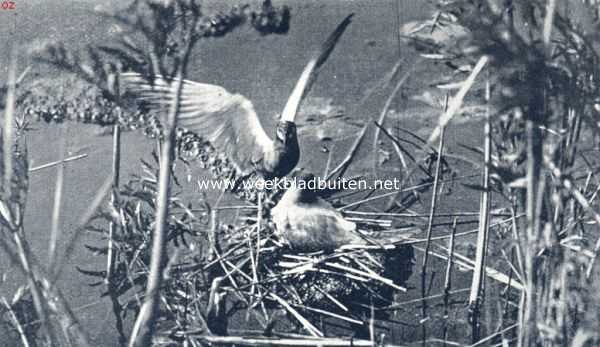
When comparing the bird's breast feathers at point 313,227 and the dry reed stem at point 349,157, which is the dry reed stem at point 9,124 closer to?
the bird's breast feathers at point 313,227

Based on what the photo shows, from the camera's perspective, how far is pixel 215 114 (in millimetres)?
3787

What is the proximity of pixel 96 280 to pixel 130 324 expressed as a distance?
11.6 inches

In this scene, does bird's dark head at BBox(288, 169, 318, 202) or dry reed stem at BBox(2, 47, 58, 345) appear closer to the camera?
dry reed stem at BBox(2, 47, 58, 345)

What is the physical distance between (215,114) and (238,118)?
124 millimetres

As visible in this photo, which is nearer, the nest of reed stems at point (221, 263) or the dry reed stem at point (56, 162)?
the nest of reed stems at point (221, 263)

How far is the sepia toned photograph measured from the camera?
3.58 metres

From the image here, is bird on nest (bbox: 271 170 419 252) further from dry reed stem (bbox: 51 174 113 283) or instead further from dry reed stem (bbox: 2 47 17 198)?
dry reed stem (bbox: 2 47 17 198)

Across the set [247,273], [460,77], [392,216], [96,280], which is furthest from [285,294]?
A: [460,77]

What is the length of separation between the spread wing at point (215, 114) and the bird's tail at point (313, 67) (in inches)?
8.8

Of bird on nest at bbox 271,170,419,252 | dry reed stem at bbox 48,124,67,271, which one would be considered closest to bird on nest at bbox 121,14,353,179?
bird on nest at bbox 271,170,419,252

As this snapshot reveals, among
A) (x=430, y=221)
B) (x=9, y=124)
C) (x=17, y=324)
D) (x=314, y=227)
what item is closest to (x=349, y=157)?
(x=314, y=227)

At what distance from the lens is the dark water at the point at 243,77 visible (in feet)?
12.3

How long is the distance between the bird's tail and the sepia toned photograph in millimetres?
10

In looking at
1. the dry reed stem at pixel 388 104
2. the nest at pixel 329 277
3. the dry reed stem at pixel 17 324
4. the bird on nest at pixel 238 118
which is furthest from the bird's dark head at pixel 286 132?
the dry reed stem at pixel 17 324
